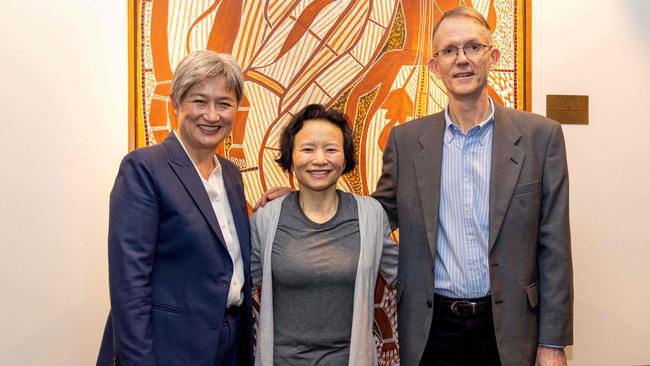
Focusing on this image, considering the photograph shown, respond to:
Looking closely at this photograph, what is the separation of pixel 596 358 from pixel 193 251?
7.01 ft

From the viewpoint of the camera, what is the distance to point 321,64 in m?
2.37

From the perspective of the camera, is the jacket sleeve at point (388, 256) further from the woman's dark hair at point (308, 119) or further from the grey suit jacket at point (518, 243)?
the woman's dark hair at point (308, 119)

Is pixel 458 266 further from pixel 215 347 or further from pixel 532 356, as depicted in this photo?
pixel 215 347

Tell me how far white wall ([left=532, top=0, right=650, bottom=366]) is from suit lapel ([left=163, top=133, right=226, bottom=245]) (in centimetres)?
172

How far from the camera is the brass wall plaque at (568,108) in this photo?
2.49 metres

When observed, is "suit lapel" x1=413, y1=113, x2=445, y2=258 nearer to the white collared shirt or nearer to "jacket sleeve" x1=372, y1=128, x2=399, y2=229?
"jacket sleeve" x1=372, y1=128, x2=399, y2=229

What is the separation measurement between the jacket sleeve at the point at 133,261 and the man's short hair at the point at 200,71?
0.28 meters

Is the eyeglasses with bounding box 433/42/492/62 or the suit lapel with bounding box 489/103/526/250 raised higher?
the eyeglasses with bounding box 433/42/492/62

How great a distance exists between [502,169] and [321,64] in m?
1.04

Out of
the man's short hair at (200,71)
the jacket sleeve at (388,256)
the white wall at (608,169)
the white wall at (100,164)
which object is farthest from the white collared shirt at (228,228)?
the white wall at (608,169)

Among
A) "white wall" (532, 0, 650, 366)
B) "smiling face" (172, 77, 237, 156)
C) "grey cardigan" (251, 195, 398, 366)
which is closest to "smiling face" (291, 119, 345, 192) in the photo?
"grey cardigan" (251, 195, 398, 366)

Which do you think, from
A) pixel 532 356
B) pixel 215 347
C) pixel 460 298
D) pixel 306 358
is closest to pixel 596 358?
pixel 532 356

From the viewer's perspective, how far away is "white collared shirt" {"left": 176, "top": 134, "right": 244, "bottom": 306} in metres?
1.60

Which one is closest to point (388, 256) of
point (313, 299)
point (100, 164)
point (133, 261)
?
point (313, 299)
